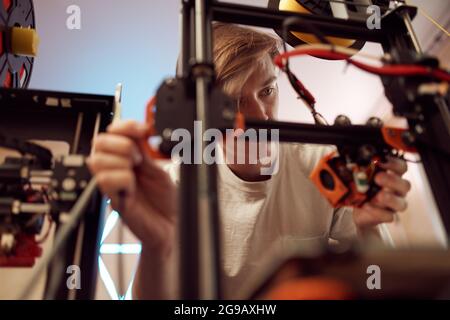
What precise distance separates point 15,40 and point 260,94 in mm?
608

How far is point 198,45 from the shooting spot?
0.54 m

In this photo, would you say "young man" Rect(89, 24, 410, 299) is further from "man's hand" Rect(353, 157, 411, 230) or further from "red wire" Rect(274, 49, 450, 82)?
"red wire" Rect(274, 49, 450, 82)

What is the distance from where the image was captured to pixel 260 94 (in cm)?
100

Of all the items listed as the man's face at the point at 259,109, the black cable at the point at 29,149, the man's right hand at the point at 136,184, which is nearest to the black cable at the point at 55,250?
the man's right hand at the point at 136,184

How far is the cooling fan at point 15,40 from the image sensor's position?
749 mm

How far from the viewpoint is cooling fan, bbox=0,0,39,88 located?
0.75 metres

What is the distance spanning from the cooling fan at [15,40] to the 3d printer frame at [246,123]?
0.40 meters

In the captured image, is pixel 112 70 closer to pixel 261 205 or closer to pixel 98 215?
pixel 261 205

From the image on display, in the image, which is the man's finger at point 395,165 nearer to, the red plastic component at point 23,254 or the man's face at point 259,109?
the man's face at point 259,109

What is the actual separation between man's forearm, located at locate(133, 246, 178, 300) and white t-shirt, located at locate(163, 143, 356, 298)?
7.3 inches

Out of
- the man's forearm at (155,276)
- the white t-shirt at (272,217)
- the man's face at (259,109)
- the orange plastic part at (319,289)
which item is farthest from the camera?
the man's face at (259,109)

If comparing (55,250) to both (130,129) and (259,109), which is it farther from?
(259,109)
